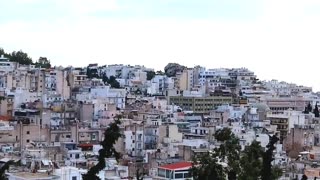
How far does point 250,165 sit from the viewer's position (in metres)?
16.8

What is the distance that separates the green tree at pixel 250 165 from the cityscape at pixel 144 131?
0.07 ft

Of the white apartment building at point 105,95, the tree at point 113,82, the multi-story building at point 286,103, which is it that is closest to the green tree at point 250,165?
the white apartment building at point 105,95

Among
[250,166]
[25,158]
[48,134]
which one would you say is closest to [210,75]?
[48,134]

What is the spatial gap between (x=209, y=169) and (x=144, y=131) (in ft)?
68.1

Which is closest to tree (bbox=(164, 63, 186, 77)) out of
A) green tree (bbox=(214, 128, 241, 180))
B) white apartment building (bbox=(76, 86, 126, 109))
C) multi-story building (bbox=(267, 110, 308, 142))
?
white apartment building (bbox=(76, 86, 126, 109))

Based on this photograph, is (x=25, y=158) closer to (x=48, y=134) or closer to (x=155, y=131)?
(x=48, y=134)

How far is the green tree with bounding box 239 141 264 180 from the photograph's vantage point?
1677cm

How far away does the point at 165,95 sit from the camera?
2320 inches

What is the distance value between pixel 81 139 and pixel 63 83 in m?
16.6

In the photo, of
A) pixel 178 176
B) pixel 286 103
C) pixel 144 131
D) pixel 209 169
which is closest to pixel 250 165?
pixel 209 169

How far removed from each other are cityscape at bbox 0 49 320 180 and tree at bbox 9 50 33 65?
3.8 inches

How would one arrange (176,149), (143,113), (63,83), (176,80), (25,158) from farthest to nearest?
(176,80) → (63,83) → (143,113) → (176,149) → (25,158)

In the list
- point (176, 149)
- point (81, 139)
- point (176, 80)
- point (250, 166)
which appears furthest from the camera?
point (176, 80)

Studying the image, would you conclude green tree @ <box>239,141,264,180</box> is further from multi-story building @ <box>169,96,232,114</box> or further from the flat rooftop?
multi-story building @ <box>169,96,232,114</box>
